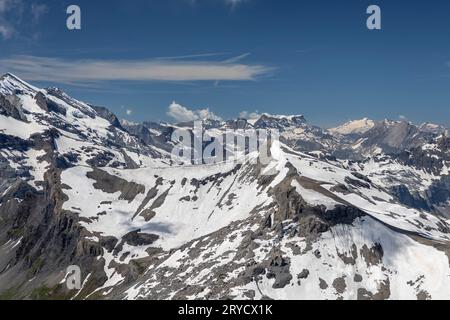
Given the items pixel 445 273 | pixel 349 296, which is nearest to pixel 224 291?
pixel 349 296
